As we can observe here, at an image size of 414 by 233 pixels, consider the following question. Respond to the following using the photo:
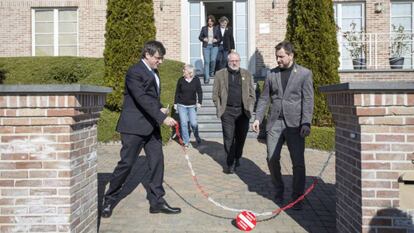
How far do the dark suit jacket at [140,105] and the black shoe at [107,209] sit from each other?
83 centimetres

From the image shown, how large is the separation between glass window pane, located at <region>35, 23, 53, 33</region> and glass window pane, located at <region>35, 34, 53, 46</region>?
0.19 meters

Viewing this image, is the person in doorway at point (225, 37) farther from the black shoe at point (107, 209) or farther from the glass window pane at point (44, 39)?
the black shoe at point (107, 209)

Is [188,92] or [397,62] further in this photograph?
[397,62]

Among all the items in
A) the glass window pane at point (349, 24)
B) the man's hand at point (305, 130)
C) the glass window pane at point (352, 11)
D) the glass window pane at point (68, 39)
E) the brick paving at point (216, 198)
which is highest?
the glass window pane at point (352, 11)

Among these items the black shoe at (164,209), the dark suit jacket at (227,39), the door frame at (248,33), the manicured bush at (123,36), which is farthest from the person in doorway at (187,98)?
the door frame at (248,33)

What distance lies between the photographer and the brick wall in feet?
51.0

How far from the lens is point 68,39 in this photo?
52.5ft

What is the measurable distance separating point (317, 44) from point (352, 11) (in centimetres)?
601

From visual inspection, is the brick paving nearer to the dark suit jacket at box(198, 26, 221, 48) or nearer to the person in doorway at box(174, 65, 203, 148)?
the person in doorway at box(174, 65, 203, 148)

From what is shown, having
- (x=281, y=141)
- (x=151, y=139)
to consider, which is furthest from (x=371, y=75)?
(x=151, y=139)

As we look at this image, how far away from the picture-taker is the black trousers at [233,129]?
701cm

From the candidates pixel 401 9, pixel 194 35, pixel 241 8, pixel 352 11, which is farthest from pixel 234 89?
pixel 401 9

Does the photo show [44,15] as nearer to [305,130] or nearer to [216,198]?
[216,198]

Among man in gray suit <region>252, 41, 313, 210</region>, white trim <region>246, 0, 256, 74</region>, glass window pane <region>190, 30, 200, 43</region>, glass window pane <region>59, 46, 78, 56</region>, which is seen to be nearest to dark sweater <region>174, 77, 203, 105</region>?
man in gray suit <region>252, 41, 313, 210</region>
